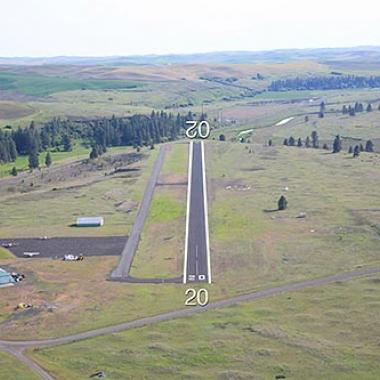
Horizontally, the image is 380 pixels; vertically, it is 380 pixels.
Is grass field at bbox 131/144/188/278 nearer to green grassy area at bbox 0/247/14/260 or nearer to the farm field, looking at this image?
the farm field

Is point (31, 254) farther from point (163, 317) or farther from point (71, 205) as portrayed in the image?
point (163, 317)

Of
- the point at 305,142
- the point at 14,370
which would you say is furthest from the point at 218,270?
the point at 305,142

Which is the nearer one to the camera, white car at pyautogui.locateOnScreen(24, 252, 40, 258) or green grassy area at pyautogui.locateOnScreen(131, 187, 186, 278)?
green grassy area at pyautogui.locateOnScreen(131, 187, 186, 278)

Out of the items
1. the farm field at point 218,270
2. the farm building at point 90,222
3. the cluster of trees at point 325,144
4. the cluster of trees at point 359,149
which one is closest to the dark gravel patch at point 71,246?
the farm field at point 218,270

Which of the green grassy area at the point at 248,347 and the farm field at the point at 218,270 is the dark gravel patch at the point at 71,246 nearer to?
the farm field at the point at 218,270

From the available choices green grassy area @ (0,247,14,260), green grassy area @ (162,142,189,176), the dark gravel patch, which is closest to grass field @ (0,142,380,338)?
green grassy area @ (0,247,14,260)
